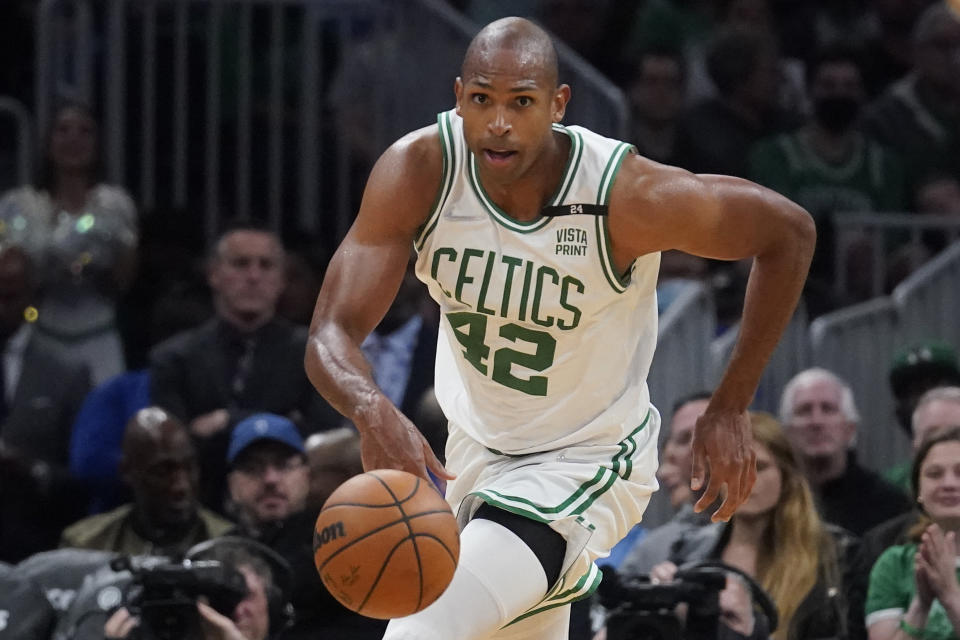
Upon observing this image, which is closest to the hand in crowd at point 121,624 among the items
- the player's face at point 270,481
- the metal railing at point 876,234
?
the player's face at point 270,481

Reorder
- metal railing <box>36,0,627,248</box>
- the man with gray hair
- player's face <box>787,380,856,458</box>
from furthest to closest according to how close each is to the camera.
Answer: metal railing <box>36,0,627,248</box> → player's face <box>787,380,856,458</box> → the man with gray hair

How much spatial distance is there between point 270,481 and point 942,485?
8.92 feet

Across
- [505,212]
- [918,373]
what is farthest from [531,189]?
[918,373]

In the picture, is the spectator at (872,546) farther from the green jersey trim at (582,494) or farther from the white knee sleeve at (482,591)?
the white knee sleeve at (482,591)

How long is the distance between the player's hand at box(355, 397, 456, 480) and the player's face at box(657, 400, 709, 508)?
3.18 metres

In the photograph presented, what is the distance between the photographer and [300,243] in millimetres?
9812

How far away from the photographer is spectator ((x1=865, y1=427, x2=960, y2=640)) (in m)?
6.47

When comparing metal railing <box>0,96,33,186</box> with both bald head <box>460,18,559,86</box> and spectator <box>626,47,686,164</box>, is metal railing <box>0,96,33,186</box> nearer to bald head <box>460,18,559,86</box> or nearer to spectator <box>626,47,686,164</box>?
spectator <box>626,47,686,164</box>

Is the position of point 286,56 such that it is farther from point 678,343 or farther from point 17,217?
point 678,343

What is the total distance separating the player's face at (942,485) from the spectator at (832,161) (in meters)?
3.43

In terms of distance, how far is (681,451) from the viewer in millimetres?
7750

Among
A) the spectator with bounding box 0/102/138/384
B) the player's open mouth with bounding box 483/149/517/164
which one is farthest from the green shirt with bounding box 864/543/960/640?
the spectator with bounding box 0/102/138/384

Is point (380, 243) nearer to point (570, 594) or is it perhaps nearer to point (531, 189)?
point (531, 189)

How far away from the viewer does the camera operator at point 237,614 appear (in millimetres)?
6520
